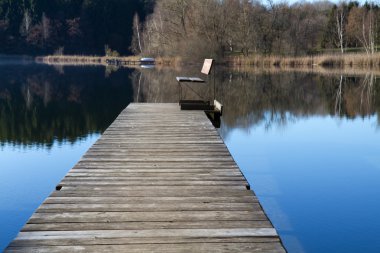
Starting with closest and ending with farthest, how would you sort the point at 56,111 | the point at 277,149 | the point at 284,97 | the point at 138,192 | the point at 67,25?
the point at 138,192, the point at 277,149, the point at 56,111, the point at 284,97, the point at 67,25

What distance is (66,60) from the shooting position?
238ft

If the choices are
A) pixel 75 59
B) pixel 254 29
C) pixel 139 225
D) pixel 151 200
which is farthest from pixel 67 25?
pixel 139 225

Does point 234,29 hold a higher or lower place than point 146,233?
higher

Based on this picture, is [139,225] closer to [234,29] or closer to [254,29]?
[254,29]

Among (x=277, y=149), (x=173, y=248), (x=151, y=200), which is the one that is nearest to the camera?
(x=173, y=248)

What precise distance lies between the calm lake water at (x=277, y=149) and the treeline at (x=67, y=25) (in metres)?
57.4

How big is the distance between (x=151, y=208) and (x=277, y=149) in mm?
6727

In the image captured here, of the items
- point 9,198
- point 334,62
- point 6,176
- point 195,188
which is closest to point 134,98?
point 6,176

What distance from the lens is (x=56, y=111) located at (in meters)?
15.9

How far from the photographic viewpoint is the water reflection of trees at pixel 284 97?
1496 cm

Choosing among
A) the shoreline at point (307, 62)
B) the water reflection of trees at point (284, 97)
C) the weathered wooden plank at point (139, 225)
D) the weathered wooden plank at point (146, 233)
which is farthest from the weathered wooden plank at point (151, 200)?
the shoreline at point (307, 62)

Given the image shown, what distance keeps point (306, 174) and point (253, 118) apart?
6429 millimetres

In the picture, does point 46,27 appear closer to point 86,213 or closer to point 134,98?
point 134,98

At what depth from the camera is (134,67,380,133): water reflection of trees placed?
589 inches
